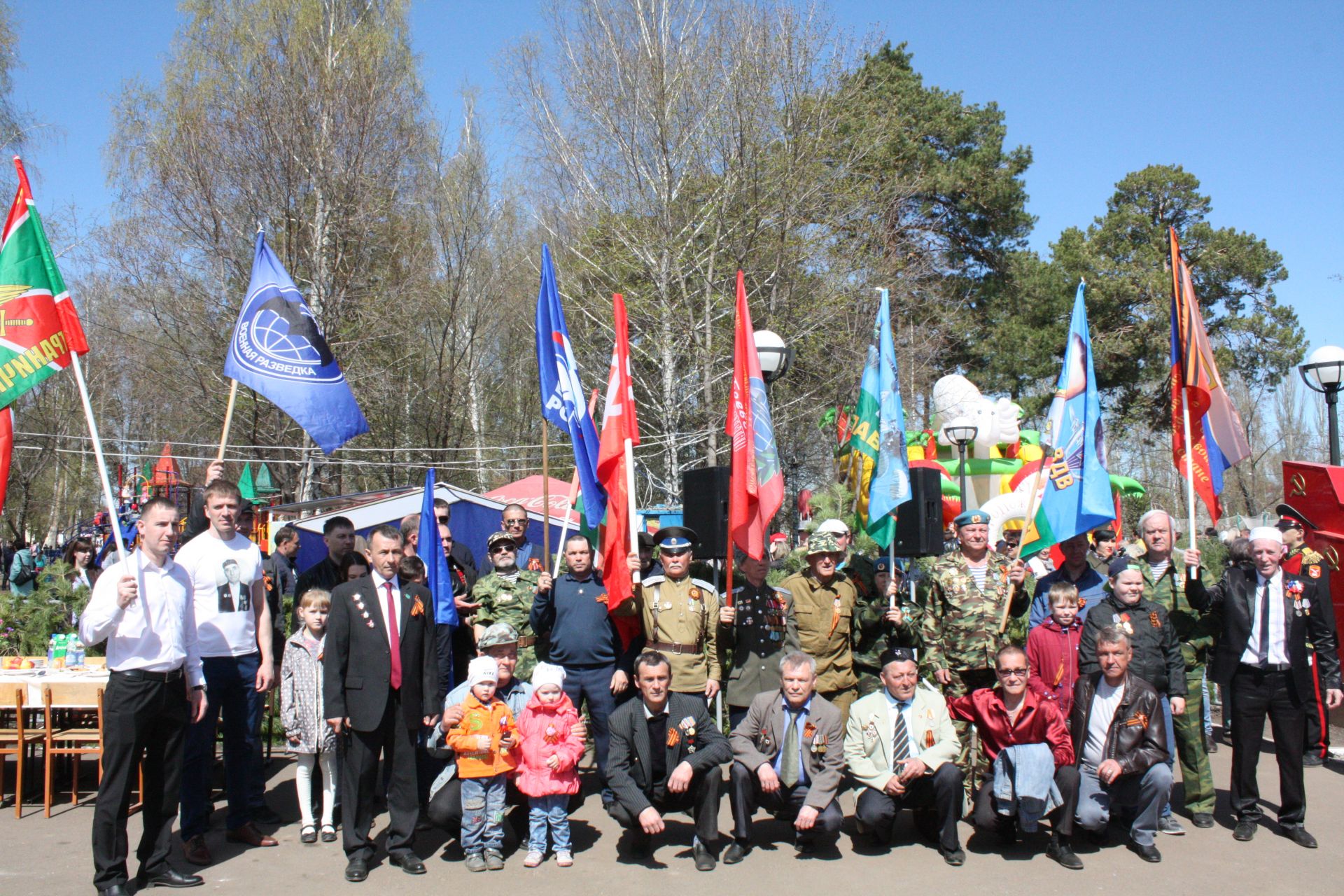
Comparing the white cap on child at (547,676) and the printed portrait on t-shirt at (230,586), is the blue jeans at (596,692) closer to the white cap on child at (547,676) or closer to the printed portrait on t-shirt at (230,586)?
the white cap on child at (547,676)

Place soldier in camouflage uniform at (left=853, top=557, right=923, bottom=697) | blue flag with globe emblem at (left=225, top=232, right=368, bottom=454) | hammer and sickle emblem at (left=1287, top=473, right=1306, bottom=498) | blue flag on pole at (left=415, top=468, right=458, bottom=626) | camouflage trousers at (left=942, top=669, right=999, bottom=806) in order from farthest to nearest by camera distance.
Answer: hammer and sickle emblem at (left=1287, top=473, right=1306, bottom=498), blue flag with globe emblem at (left=225, top=232, right=368, bottom=454), blue flag on pole at (left=415, top=468, right=458, bottom=626), soldier in camouflage uniform at (left=853, top=557, right=923, bottom=697), camouflage trousers at (left=942, top=669, right=999, bottom=806)

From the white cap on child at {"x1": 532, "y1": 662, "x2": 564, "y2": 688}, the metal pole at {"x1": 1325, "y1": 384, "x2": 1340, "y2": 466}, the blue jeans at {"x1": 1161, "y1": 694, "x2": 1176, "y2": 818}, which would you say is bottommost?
the blue jeans at {"x1": 1161, "y1": 694, "x2": 1176, "y2": 818}

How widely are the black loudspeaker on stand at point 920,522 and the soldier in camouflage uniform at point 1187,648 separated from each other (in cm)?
143

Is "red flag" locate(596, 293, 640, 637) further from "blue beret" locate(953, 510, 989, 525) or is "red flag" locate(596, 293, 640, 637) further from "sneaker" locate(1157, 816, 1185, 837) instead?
"sneaker" locate(1157, 816, 1185, 837)

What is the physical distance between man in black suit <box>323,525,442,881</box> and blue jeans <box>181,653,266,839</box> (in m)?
0.65

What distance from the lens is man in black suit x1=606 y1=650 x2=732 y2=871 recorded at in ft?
18.0

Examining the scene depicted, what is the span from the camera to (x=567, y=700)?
5699 mm

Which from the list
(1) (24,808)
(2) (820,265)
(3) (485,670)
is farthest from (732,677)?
(2) (820,265)

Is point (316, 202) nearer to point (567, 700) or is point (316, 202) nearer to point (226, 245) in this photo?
point (226, 245)

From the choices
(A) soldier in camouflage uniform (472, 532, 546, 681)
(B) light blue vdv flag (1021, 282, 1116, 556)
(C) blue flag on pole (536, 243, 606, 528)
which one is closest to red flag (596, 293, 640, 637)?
(C) blue flag on pole (536, 243, 606, 528)

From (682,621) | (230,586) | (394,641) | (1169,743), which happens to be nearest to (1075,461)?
(1169,743)

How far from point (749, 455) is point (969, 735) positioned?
2127mm

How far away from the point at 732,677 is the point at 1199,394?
12.3 feet

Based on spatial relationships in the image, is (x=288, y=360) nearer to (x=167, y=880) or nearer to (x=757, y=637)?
(x=167, y=880)
